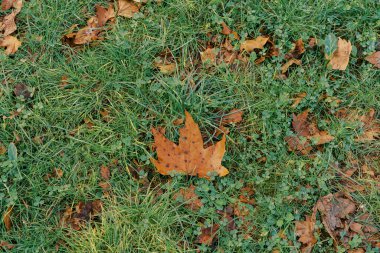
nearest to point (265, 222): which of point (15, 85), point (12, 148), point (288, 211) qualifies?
point (288, 211)

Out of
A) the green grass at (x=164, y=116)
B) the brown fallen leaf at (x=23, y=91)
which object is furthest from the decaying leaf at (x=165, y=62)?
the brown fallen leaf at (x=23, y=91)

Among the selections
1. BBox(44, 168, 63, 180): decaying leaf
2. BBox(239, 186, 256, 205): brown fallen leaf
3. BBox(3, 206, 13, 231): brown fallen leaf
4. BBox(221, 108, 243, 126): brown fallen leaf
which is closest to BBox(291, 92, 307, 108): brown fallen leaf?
BBox(221, 108, 243, 126): brown fallen leaf

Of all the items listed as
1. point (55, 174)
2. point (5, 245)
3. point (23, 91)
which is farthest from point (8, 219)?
point (23, 91)

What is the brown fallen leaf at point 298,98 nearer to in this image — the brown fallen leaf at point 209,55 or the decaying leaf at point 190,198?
the brown fallen leaf at point 209,55

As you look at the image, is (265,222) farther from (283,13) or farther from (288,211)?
(283,13)

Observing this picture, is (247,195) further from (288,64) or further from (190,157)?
(288,64)
